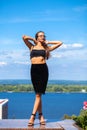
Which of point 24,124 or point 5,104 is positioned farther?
point 5,104

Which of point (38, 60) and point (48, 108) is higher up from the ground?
point (38, 60)

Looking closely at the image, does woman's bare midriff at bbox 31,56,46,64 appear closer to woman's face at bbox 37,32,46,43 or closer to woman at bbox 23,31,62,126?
woman at bbox 23,31,62,126

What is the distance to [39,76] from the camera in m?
6.23

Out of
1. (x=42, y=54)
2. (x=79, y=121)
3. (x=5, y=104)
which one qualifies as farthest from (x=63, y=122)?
(x=5, y=104)

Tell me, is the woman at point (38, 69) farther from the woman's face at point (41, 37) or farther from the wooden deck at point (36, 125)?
the wooden deck at point (36, 125)

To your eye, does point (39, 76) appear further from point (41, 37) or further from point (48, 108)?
point (48, 108)

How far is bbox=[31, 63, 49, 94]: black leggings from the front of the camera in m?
6.23

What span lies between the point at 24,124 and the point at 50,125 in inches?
14.5

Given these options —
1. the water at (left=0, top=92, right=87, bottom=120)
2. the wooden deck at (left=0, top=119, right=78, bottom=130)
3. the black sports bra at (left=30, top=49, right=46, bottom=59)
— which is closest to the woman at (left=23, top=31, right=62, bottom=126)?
the black sports bra at (left=30, top=49, right=46, bottom=59)

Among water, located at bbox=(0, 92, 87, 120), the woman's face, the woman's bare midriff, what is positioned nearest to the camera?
the woman's bare midriff

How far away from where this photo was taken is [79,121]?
272 inches

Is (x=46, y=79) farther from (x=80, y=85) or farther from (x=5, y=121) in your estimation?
(x=80, y=85)

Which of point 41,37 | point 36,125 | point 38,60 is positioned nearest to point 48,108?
point 36,125

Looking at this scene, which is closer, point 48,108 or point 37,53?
Result: point 37,53
